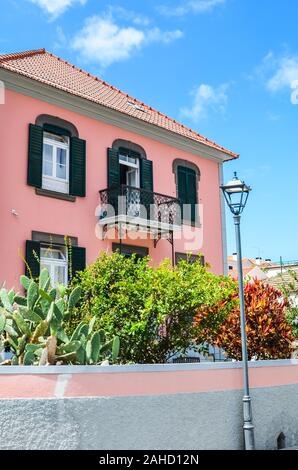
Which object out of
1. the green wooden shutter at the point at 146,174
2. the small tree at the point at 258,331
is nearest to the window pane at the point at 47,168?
the green wooden shutter at the point at 146,174

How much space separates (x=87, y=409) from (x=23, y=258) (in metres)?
6.60

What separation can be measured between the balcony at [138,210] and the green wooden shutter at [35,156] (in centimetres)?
222

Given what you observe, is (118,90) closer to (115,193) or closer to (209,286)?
(115,193)

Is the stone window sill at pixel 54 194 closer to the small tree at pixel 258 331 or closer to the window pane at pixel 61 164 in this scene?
the window pane at pixel 61 164

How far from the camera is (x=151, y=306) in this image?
9695 millimetres

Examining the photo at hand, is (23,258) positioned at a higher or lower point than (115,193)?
lower

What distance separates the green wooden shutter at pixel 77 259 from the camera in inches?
594

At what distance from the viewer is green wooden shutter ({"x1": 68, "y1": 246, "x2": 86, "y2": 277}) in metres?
15.1

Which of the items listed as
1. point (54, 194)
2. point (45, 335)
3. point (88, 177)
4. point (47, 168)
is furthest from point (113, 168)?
point (45, 335)

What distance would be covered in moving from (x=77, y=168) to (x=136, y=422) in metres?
9.07

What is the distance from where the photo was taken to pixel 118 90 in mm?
20453

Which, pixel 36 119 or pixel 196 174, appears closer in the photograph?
pixel 36 119
